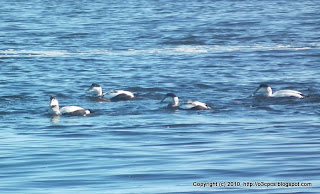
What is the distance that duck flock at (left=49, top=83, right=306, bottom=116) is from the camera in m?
19.9

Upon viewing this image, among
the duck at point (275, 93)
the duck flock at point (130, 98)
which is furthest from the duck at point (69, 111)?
the duck at point (275, 93)

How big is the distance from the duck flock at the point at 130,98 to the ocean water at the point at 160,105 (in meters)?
0.25

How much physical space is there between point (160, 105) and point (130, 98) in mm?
1161

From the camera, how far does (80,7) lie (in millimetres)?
58531

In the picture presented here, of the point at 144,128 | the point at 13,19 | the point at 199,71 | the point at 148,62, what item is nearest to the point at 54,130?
the point at 144,128

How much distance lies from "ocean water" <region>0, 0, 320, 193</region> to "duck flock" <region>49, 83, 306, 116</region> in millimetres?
252

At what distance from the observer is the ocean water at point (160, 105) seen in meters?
12.4

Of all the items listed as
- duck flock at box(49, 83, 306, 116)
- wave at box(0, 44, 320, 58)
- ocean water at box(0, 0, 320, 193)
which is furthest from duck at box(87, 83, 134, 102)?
wave at box(0, 44, 320, 58)

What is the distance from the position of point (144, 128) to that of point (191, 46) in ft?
61.1

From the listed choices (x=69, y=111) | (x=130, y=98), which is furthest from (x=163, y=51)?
(x=69, y=111)

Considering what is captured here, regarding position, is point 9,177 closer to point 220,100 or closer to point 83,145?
point 83,145

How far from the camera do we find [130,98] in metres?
22.1

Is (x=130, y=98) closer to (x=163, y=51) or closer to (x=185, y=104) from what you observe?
(x=185, y=104)

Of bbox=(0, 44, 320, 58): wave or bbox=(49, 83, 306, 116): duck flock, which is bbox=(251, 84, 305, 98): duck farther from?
bbox=(0, 44, 320, 58): wave
